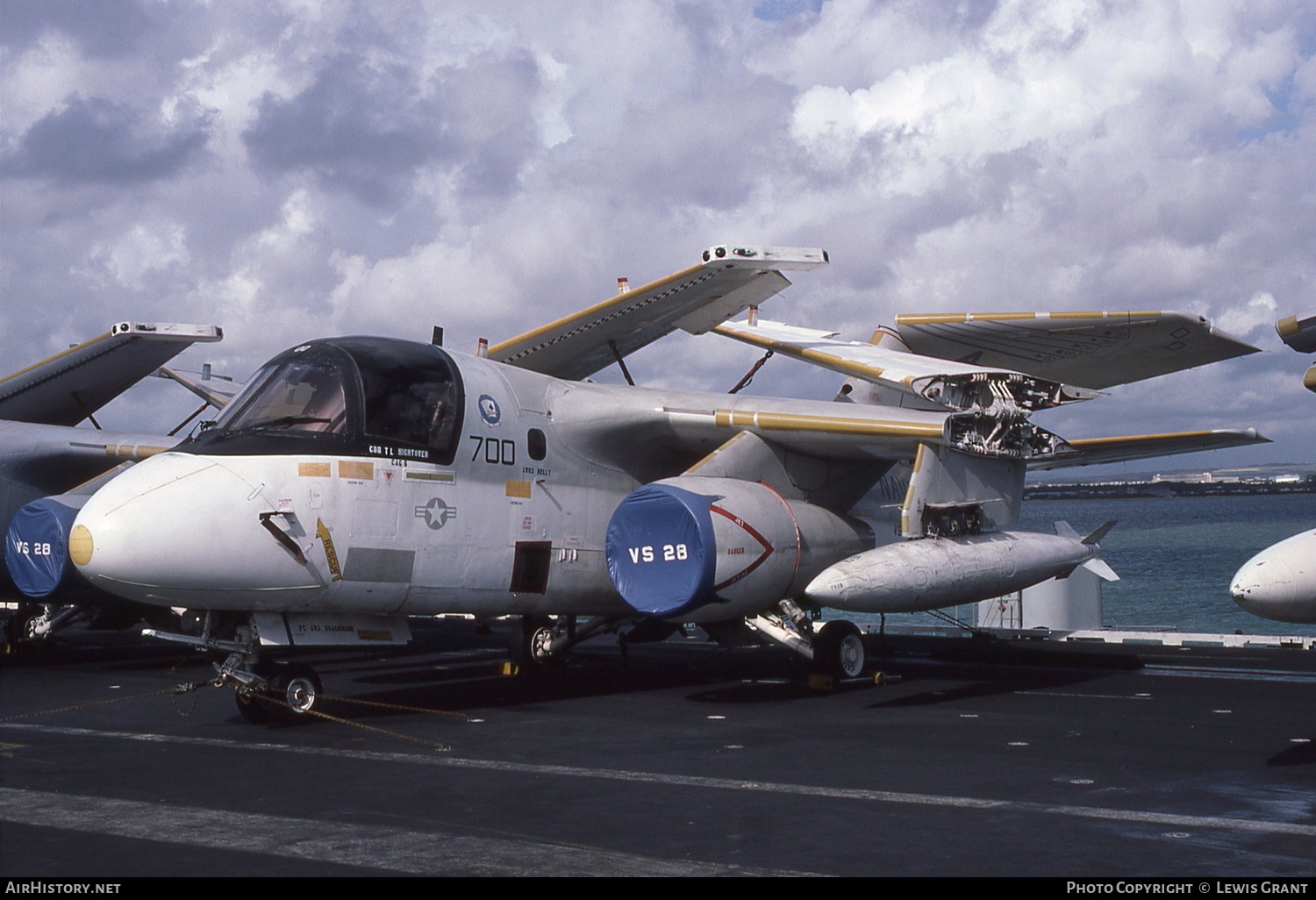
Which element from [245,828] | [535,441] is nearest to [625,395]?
[535,441]

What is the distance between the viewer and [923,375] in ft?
46.7

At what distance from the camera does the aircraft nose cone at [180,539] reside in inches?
411

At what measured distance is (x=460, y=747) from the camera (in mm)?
10352

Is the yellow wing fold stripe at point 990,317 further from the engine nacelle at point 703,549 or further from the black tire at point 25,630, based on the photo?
the black tire at point 25,630

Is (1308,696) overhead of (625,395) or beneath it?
beneath

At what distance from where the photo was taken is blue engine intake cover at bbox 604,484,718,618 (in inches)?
495

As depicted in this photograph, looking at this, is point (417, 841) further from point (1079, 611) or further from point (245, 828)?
point (1079, 611)

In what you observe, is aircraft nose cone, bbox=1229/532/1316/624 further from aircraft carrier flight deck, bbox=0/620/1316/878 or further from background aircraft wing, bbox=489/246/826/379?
background aircraft wing, bbox=489/246/826/379

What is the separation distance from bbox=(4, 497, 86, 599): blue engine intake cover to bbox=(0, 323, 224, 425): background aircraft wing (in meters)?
3.45

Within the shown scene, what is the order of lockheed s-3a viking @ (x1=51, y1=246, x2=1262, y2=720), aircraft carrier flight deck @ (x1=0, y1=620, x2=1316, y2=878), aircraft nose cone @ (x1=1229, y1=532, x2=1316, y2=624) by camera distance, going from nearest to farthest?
aircraft carrier flight deck @ (x1=0, y1=620, x2=1316, y2=878), aircraft nose cone @ (x1=1229, y1=532, x2=1316, y2=624), lockheed s-3a viking @ (x1=51, y1=246, x2=1262, y2=720)

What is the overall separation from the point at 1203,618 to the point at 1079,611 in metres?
24.9

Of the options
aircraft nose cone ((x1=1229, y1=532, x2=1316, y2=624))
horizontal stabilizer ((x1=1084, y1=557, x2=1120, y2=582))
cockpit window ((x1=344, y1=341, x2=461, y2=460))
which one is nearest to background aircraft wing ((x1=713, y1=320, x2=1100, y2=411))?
horizontal stabilizer ((x1=1084, y1=557, x2=1120, y2=582))

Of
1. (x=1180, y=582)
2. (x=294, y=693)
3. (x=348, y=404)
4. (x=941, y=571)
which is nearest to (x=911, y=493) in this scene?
(x=941, y=571)

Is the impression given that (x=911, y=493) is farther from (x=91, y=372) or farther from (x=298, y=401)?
(x=91, y=372)
